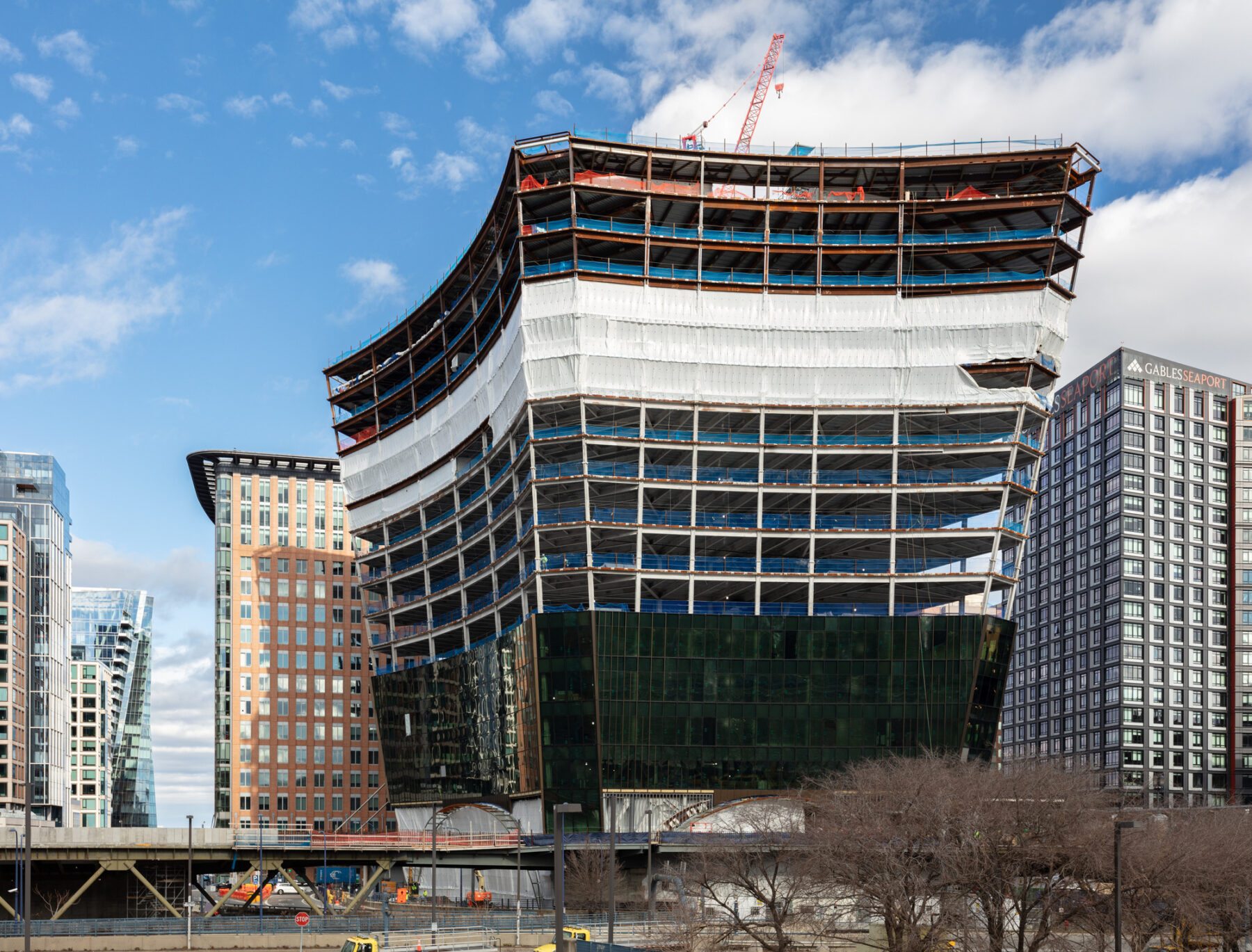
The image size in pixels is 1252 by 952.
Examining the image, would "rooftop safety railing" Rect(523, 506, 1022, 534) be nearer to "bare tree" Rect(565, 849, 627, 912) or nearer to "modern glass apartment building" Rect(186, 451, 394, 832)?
"bare tree" Rect(565, 849, 627, 912)

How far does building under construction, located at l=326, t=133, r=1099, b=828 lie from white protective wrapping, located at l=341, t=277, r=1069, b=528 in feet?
0.67

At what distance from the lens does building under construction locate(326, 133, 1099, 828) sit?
4264 inches

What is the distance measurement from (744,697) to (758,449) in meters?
19.7

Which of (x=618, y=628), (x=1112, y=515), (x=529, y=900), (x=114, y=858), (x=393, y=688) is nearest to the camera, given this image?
(x=114, y=858)

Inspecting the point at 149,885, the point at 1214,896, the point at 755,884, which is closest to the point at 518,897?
the point at 149,885

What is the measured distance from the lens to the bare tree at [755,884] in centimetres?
6925

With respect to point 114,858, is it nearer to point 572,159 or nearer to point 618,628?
point 618,628

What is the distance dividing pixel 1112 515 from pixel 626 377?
109 meters

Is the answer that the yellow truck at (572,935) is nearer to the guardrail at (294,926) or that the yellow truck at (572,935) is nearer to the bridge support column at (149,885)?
the guardrail at (294,926)

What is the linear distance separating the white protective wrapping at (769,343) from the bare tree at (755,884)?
3434 cm

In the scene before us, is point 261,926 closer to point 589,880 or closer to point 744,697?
point 589,880

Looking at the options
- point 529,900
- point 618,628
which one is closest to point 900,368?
point 618,628

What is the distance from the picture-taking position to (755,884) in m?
74.4

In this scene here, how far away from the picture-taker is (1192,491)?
19725 cm
